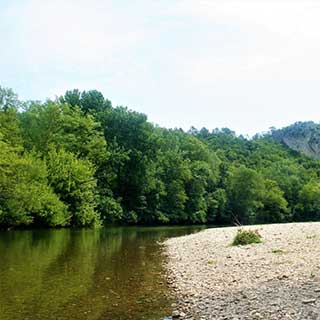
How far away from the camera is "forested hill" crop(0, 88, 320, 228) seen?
189ft

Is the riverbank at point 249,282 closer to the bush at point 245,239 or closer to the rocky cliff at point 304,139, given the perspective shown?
the bush at point 245,239

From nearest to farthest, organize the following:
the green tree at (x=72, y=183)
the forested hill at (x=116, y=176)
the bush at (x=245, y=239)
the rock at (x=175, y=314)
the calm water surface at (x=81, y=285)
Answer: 1. the rock at (x=175, y=314)
2. the calm water surface at (x=81, y=285)
3. the bush at (x=245, y=239)
4. the forested hill at (x=116, y=176)
5. the green tree at (x=72, y=183)

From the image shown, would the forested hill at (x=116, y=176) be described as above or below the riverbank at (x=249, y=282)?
above

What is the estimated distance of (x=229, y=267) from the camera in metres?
23.9

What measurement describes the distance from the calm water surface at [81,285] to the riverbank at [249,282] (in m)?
1.01

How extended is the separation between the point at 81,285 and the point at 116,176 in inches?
2534

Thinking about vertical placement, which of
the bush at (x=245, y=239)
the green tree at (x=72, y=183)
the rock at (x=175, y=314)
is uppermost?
the green tree at (x=72, y=183)

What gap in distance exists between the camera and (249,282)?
18.9 m

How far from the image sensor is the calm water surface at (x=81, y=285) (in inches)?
612

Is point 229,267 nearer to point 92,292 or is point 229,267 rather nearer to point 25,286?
point 92,292

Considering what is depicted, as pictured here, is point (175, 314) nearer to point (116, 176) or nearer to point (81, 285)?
point (81, 285)

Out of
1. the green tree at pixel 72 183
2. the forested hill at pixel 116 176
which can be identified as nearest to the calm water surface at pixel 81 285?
the forested hill at pixel 116 176

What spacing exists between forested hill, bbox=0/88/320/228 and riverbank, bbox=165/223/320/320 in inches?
1184

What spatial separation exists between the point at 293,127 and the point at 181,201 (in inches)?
4335
